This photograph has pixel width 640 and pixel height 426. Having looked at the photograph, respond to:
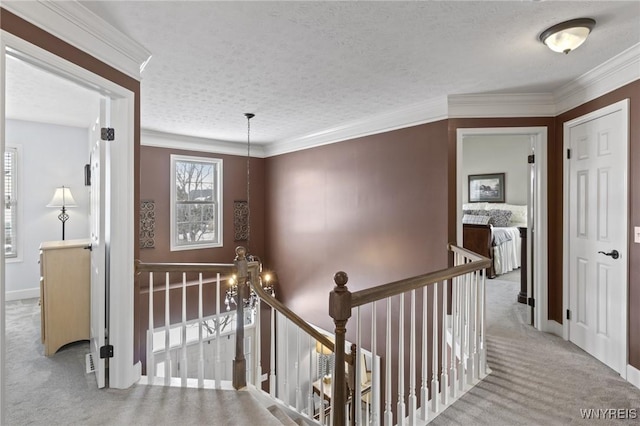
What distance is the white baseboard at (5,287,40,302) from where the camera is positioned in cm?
442

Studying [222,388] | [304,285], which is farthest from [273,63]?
[304,285]

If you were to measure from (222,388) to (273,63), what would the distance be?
2.57 meters

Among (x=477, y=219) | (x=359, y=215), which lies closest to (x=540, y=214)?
(x=359, y=215)

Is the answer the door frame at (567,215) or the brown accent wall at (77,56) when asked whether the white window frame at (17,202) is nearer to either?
the brown accent wall at (77,56)

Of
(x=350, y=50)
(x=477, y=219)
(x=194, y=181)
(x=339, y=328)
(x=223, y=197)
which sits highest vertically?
(x=350, y=50)

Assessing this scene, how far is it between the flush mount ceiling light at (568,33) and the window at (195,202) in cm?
507

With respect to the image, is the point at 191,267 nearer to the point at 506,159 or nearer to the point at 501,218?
the point at 501,218

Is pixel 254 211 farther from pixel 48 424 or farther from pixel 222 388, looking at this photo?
pixel 48 424

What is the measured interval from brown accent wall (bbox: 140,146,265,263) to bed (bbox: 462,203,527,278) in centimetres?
391

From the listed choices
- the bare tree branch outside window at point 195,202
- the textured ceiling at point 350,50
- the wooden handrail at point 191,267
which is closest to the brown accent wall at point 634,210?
the textured ceiling at point 350,50

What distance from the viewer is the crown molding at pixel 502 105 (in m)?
3.45

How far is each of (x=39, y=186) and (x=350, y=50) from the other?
15.6 feet

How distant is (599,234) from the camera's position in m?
2.90

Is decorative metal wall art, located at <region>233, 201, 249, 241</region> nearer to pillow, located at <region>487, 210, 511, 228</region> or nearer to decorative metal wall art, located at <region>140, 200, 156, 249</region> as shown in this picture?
decorative metal wall art, located at <region>140, 200, 156, 249</region>
